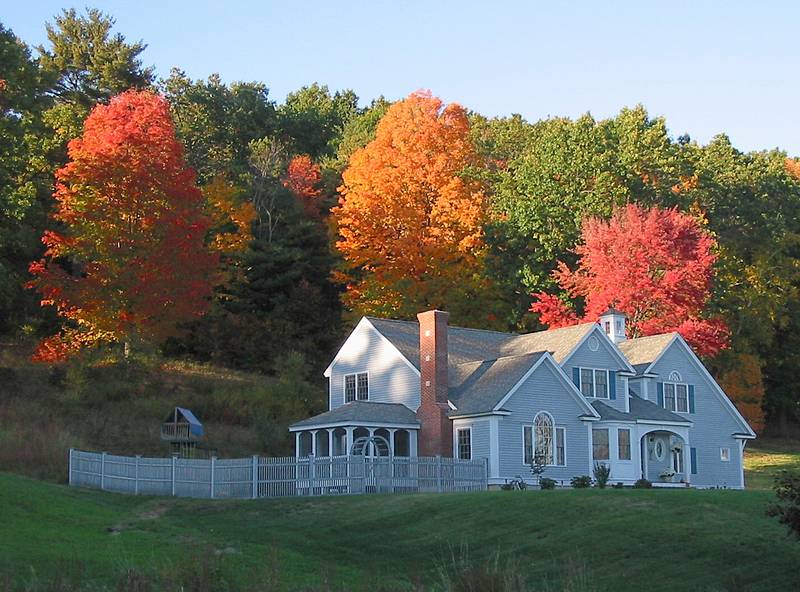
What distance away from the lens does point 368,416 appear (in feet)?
153

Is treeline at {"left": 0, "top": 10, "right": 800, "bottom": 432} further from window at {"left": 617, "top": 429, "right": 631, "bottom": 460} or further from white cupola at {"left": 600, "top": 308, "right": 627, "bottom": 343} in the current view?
window at {"left": 617, "top": 429, "right": 631, "bottom": 460}

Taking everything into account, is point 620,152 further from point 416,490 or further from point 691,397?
point 416,490

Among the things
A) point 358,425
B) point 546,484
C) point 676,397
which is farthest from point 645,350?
point 358,425

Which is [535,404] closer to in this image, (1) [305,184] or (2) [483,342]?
(2) [483,342]

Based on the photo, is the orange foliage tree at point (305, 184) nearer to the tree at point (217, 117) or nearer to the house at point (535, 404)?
the tree at point (217, 117)

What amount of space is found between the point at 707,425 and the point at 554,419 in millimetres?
11678

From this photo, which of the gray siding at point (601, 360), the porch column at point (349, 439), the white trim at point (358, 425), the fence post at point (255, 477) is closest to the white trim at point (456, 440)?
the white trim at point (358, 425)

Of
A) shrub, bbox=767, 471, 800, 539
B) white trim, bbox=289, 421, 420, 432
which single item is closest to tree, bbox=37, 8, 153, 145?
white trim, bbox=289, 421, 420, 432

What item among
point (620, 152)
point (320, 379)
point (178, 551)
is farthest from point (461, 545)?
point (620, 152)

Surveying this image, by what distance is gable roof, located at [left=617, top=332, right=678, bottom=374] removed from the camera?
55188mm

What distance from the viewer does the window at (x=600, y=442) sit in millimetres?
49438

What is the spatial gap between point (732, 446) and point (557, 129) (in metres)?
22.2

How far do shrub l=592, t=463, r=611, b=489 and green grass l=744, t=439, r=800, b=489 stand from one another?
8.19 m

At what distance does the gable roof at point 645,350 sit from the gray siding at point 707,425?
34cm
